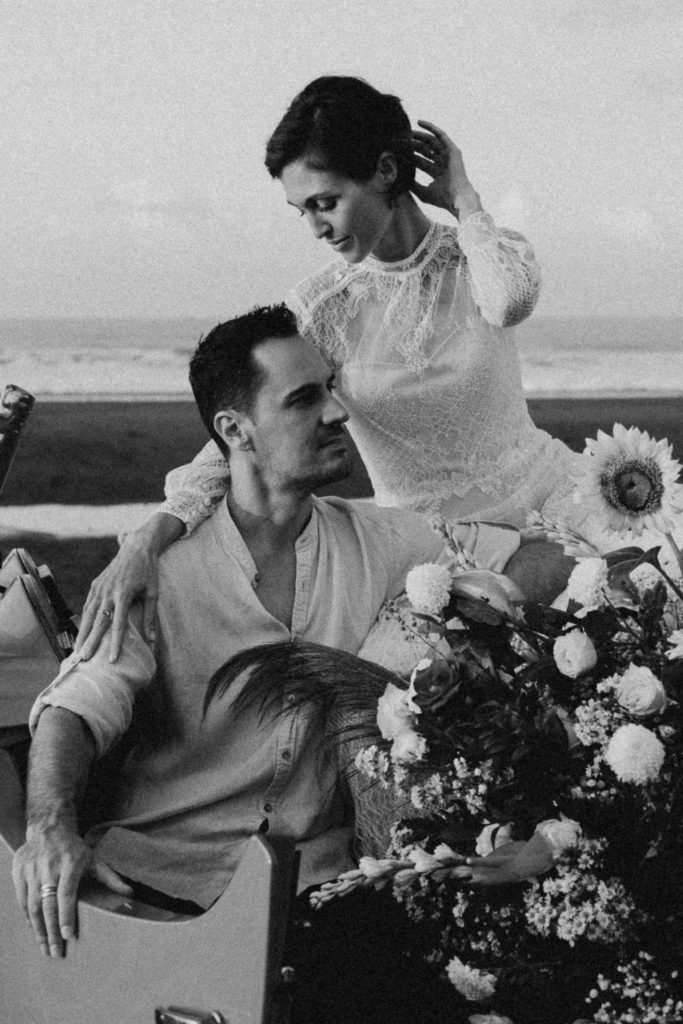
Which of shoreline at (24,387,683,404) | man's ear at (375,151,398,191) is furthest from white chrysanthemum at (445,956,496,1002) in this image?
shoreline at (24,387,683,404)

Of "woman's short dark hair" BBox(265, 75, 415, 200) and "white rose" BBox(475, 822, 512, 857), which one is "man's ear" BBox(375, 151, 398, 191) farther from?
"white rose" BBox(475, 822, 512, 857)

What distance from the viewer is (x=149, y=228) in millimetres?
14141

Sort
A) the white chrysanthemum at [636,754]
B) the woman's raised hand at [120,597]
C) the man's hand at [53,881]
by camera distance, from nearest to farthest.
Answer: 1. the white chrysanthemum at [636,754]
2. the man's hand at [53,881]
3. the woman's raised hand at [120,597]

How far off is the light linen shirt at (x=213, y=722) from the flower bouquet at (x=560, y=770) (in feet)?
1.52

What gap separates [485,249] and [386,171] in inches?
8.7

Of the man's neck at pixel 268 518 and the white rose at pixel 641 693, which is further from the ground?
the white rose at pixel 641 693

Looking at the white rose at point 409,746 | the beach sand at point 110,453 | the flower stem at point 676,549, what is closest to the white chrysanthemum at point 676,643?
the flower stem at point 676,549

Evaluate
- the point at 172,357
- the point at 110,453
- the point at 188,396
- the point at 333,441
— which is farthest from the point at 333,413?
the point at 172,357

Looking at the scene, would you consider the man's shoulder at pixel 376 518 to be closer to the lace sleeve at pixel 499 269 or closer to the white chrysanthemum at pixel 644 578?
the lace sleeve at pixel 499 269

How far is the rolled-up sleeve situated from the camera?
1690 mm

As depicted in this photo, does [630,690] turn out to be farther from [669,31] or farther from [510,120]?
[669,31]

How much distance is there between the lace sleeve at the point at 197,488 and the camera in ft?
6.53

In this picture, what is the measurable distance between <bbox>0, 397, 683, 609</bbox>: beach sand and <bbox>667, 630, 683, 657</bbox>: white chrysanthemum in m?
6.61

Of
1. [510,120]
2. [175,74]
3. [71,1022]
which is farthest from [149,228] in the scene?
[71,1022]
